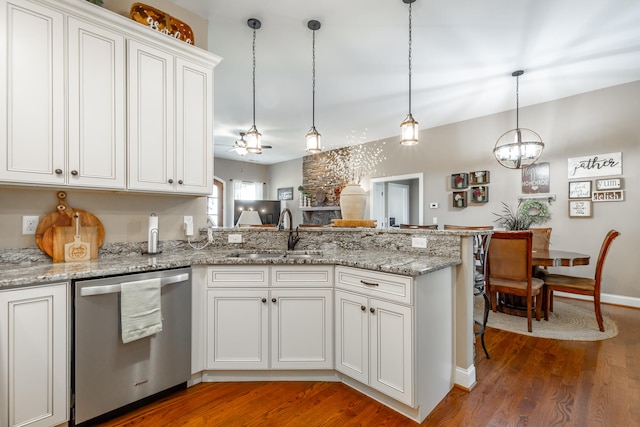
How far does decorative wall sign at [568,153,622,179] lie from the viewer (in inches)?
152

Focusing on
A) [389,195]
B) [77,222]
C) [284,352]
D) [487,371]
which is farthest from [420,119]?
[77,222]

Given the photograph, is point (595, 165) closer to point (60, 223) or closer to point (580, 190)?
point (580, 190)

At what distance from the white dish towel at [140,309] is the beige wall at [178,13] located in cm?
200

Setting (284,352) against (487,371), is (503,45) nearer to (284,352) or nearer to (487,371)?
(487,371)

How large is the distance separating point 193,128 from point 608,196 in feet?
16.3

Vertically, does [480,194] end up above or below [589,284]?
above

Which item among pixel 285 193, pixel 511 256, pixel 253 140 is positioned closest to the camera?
pixel 253 140

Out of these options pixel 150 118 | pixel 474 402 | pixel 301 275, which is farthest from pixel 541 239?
pixel 150 118

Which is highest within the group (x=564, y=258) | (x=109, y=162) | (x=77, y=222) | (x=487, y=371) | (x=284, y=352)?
(x=109, y=162)

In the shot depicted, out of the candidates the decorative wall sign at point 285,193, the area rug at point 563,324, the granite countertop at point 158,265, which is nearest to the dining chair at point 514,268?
the area rug at point 563,324

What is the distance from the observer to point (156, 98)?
7.04 ft

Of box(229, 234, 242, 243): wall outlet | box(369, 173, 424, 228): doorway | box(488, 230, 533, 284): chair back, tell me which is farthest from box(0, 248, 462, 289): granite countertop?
box(369, 173, 424, 228): doorway

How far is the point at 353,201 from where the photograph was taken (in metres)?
2.65

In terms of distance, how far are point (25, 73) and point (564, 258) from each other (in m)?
4.55
